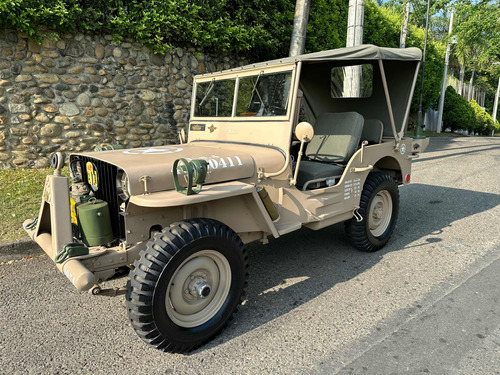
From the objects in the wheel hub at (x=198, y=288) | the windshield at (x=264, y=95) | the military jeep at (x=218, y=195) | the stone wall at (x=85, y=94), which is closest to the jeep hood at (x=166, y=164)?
the military jeep at (x=218, y=195)

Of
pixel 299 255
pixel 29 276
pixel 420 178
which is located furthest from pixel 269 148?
pixel 420 178

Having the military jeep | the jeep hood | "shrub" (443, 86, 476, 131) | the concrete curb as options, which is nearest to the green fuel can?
the military jeep

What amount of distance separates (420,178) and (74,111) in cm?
718

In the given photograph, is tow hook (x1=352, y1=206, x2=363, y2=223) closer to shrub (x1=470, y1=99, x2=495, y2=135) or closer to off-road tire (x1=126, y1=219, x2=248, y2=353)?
off-road tire (x1=126, y1=219, x2=248, y2=353)

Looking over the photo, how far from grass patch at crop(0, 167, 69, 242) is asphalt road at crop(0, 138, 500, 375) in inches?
24.0

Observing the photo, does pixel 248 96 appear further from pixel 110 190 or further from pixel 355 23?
pixel 355 23

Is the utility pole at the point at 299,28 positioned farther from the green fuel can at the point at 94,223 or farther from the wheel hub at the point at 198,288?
the wheel hub at the point at 198,288

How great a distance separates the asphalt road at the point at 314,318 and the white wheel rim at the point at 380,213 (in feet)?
0.82

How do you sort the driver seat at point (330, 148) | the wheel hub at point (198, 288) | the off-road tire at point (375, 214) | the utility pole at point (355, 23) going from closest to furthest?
1. the wheel hub at point (198, 288)
2. the driver seat at point (330, 148)
3. the off-road tire at point (375, 214)
4. the utility pole at point (355, 23)

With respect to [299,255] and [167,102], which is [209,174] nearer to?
[299,255]

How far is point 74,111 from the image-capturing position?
6.74 metres

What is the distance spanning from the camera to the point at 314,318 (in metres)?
2.84

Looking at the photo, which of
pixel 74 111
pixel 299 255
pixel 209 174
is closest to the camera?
pixel 209 174

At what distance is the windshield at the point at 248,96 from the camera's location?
3.37 m
